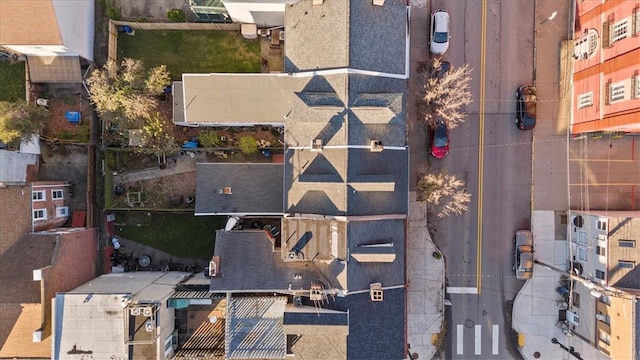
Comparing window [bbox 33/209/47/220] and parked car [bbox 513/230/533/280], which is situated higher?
window [bbox 33/209/47/220]

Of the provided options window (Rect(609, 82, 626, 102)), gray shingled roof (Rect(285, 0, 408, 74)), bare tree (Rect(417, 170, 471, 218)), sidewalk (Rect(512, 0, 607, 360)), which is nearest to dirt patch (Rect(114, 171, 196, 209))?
gray shingled roof (Rect(285, 0, 408, 74))

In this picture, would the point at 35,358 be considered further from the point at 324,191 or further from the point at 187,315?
the point at 324,191

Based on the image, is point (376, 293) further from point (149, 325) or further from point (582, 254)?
point (582, 254)

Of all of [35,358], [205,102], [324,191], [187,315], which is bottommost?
[35,358]

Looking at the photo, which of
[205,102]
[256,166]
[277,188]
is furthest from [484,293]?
[205,102]

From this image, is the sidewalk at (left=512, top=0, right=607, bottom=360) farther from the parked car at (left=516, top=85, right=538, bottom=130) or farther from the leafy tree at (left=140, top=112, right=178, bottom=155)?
the leafy tree at (left=140, top=112, right=178, bottom=155)

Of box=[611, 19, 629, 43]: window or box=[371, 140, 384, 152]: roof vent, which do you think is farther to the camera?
box=[611, 19, 629, 43]: window
